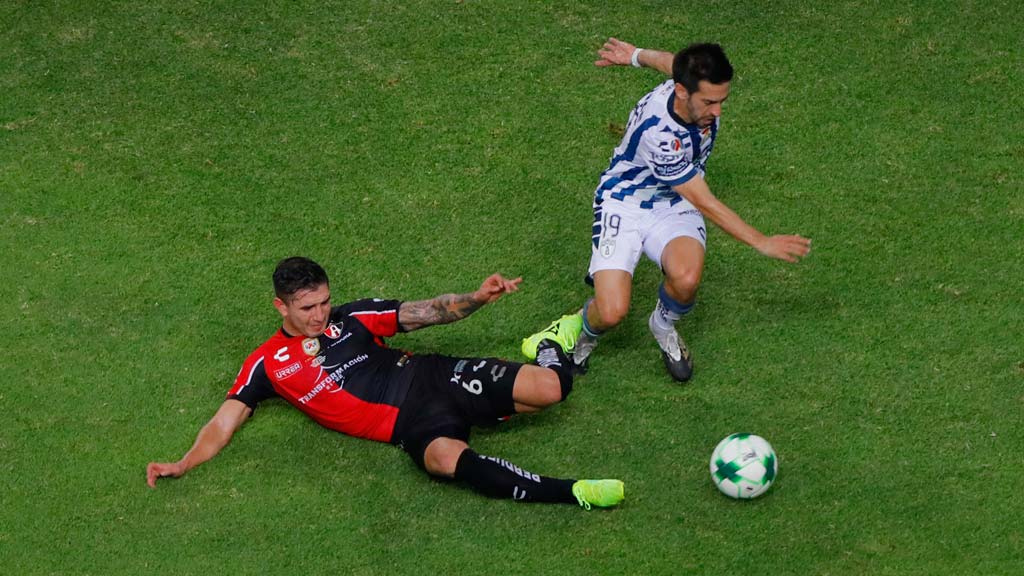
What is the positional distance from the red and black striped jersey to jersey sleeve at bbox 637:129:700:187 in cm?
180

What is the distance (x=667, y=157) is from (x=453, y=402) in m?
1.93

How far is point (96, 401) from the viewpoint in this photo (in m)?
8.66

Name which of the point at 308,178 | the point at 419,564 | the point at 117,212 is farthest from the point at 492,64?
the point at 419,564

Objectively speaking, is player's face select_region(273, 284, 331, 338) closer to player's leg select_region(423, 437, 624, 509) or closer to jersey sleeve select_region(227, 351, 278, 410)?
jersey sleeve select_region(227, 351, 278, 410)

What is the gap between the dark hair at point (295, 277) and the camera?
800 cm

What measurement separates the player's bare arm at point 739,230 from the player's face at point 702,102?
1.23 feet

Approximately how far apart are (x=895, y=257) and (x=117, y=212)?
219 inches

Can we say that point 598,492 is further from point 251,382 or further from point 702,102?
point 702,102

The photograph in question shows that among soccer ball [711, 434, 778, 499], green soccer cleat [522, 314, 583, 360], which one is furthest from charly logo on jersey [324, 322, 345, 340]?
soccer ball [711, 434, 778, 499]

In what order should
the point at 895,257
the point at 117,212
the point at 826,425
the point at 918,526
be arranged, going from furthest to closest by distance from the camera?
1. the point at 117,212
2. the point at 895,257
3. the point at 826,425
4. the point at 918,526

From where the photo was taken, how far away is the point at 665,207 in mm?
8656

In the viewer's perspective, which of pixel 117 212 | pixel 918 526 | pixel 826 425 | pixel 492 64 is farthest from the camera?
pixel 492 64

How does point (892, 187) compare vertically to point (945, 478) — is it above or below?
above

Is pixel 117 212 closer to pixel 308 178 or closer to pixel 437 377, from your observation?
pixel 308 178
